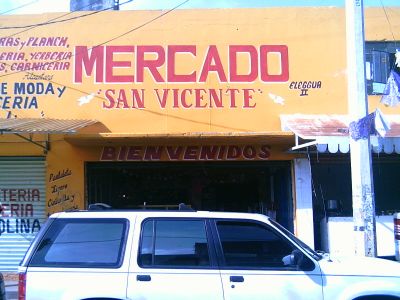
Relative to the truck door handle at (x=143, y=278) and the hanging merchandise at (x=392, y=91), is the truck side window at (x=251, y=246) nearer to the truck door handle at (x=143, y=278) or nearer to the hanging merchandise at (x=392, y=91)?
the truck door handle at (x=143, y=278)

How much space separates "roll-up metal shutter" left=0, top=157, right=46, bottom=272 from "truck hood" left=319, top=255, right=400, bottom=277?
860 centimetres

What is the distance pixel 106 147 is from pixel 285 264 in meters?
7.71

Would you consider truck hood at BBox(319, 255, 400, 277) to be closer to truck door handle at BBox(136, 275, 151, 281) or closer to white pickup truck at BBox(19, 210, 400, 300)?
white pickup truck at BBox(19, 210, 400, 300)

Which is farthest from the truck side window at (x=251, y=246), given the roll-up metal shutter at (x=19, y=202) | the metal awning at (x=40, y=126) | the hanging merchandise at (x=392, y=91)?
the roll-up metal shutter at (x=19, y=202)

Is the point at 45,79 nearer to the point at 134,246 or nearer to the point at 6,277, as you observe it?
the point at 6,277

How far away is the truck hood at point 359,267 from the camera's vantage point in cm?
542

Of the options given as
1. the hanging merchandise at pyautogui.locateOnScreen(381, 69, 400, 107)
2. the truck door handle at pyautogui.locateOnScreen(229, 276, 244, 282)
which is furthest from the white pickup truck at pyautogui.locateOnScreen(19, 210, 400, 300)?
the hanging merchandise at pyautogui.locateOnScreen(381, 69, 400, 107)

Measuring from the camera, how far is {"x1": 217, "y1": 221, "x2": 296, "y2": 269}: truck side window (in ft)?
18.0

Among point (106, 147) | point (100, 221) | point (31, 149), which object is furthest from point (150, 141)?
point (100, 221)

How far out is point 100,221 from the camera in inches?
224

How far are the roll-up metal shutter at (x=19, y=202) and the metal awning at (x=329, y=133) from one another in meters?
5.98

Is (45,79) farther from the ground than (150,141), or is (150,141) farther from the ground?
(45,79)

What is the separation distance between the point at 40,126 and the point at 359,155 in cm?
637

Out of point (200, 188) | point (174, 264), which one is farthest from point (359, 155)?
point (200, 188)
